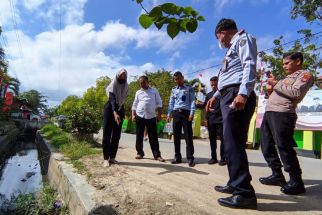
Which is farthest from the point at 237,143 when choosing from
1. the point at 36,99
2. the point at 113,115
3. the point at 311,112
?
the point at 36,99

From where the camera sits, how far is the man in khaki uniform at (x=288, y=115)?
435cm

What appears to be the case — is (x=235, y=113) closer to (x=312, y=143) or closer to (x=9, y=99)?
(x=312, y=143)

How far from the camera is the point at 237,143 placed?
3.69 metres

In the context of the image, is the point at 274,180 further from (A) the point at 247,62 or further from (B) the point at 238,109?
(A) the point at 247,62

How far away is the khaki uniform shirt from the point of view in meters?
4.36

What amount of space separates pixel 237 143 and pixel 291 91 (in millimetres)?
1202

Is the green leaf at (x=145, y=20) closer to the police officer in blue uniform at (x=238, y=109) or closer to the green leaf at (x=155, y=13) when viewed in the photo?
the green leaf at (x=155, y=13)

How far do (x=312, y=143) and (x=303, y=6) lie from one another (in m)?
6.24

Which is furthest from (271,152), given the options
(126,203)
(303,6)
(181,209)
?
(303,6)

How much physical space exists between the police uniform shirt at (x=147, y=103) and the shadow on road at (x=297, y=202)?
3.27 m

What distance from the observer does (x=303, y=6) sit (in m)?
13.8

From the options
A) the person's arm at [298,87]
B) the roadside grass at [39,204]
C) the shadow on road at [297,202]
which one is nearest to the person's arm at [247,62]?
the person's arm at [298,87]

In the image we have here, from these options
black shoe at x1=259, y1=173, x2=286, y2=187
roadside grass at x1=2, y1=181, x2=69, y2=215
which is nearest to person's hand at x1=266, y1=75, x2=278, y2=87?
black shoe at x1=259, y1=173, x2=286, y2=187

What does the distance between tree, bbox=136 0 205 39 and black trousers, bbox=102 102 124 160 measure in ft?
14.2
